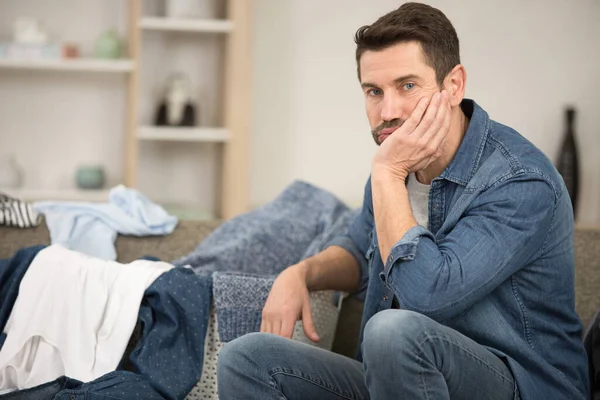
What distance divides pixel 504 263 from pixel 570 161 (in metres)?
2.75

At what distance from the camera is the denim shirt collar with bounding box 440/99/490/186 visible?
1688mm

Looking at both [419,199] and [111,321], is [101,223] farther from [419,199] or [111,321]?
Result: [419,199]

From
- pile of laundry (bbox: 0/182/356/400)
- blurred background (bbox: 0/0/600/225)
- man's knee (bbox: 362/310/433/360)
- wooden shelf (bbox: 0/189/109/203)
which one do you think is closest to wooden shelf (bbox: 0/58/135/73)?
blurred background (bbox: 0/0/600/225)

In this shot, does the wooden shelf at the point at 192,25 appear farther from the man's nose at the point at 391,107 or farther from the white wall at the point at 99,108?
the man's nose at the point at 391,107

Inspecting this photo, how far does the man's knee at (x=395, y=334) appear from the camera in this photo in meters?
1.41

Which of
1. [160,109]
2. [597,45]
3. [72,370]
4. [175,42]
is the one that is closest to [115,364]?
[72,370]

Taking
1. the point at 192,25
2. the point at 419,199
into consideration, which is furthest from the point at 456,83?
the point at 192,25

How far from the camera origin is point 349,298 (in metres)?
2.40

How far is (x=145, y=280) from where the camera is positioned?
208 cm

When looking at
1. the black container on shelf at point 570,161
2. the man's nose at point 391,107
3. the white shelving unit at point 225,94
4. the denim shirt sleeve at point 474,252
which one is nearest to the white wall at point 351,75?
the black container on shelf at point 570,161

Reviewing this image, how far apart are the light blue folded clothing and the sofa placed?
3 centimetres

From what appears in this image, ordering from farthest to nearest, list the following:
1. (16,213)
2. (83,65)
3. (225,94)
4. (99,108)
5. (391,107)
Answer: (99,108), (225,94), (83,65), (16,213), (391,107)

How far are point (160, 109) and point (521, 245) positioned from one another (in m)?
2.73

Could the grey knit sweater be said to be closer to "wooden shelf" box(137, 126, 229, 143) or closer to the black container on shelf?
"wooden shelf" box(137, 126, 229, 143)
